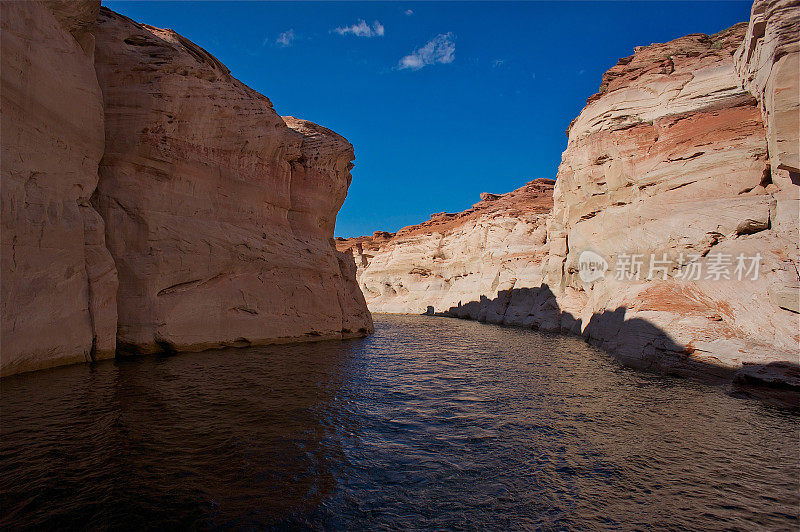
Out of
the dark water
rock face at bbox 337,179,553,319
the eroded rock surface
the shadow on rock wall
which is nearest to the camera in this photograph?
the dark water

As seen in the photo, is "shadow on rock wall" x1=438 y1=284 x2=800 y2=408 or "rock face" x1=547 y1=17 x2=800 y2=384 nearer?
"shadow on rock wall" x1=438 y1=284 x2=800 y2=408

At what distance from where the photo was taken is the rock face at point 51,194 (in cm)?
776

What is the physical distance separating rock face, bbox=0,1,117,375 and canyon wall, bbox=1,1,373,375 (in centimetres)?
3

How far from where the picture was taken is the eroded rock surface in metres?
11.2

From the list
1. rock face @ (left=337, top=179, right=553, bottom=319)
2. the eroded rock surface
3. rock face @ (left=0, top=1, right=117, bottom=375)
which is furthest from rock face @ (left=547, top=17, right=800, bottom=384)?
rock face @ (left=0, top=1, right=117, bottom=375)

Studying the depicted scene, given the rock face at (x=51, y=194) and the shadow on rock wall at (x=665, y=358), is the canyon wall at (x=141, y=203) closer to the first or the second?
the rock face at (x=51, y=194)

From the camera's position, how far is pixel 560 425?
6180mm

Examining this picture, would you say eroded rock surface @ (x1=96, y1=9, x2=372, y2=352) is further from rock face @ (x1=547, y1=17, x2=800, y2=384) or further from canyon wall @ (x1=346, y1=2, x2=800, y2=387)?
canyon wall @ (x1=346, y1=2, x2=800, y2=387)

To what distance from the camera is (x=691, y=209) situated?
13.7 m

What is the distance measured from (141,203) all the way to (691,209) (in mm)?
18344

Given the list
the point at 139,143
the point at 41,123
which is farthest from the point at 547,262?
the point at 41,123

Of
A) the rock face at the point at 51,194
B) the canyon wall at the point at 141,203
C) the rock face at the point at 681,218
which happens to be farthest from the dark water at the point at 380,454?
the rock face at the point at 681,218

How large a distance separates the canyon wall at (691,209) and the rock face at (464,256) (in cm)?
892

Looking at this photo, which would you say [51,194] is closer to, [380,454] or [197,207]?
[197,207]
